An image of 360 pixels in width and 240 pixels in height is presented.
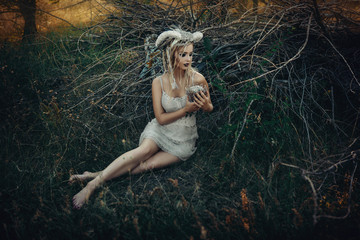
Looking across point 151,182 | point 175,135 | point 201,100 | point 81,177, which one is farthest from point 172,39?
point 81,177

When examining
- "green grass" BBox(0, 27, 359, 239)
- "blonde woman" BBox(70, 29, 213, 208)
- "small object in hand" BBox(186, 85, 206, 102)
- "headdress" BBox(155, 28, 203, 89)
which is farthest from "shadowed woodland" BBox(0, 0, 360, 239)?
"small object in hand" BBox(186, 85, 206, 102)

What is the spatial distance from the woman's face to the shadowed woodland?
0.26 m

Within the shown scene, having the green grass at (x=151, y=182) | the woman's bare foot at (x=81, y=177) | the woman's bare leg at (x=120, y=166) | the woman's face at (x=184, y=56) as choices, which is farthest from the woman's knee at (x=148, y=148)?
the woman's face at (x=184, y=56)

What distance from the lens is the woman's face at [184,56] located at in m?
2.07

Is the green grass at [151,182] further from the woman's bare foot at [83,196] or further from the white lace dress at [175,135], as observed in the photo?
the white lace dress at [175,135]

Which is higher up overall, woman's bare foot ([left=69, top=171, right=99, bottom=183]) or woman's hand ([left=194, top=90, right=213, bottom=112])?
woman's hand ([left=194, top=90, right=213, bottom=112])

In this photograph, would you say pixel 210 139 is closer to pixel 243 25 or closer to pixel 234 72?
pixel 234 72

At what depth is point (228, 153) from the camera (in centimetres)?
229

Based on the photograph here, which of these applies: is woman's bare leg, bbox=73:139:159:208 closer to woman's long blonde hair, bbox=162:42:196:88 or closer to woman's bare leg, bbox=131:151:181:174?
woman's bare leg, bbox=131:151:181:174

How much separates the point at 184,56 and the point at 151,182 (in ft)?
4.03

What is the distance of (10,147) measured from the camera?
101 inches

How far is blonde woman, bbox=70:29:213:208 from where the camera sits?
207 cm

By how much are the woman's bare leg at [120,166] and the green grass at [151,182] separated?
0.25ft

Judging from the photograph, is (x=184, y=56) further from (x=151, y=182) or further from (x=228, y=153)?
(x=151, y=182)
